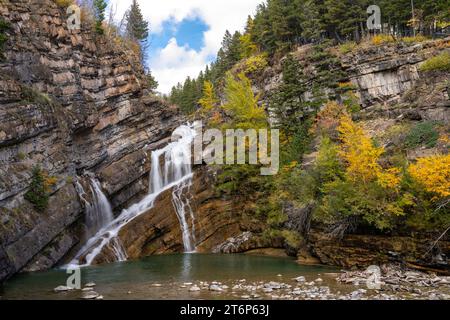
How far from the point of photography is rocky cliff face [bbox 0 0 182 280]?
25.6m

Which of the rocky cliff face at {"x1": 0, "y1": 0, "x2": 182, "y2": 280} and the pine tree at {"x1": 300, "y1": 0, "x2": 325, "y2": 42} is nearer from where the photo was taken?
the rocky cliff face at {"x1": 0, "y1": 0, "x2": 182, "y2": 280}

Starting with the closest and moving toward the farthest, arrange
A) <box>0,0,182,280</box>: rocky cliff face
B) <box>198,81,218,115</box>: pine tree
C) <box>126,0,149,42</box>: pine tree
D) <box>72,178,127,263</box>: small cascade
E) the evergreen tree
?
<box>0,0,182,280</box>: rocky cliff face < <box>72,178,127,263</box>: small cascade < the evergreen tree < <box>198,81,218,115</box>: pine tree < <box>126,0,149,42</box>: pine tree

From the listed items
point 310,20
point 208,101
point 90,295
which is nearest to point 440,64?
point 310,20

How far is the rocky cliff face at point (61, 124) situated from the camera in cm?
2564

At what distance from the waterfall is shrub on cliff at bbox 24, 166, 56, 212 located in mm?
5285

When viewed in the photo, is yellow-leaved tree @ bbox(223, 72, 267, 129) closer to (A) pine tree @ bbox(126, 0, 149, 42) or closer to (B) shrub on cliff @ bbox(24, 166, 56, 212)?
(B) shrub on cliff @ bbox(24, 166, 56, 212)

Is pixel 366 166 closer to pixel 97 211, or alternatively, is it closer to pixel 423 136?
pixel 423 136

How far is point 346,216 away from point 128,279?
1292cm

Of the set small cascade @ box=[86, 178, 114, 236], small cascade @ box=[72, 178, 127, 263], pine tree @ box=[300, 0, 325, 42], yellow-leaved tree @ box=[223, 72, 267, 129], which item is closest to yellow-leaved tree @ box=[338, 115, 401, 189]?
yellow-leaved tree @ box=[223, 72, 267, 129]

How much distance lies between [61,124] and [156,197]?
34.4 ft

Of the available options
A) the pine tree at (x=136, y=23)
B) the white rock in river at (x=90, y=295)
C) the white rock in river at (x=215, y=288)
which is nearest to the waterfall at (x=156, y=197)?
the white rock in river at (x=90, y=295)

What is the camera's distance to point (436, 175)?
65.1 feet
